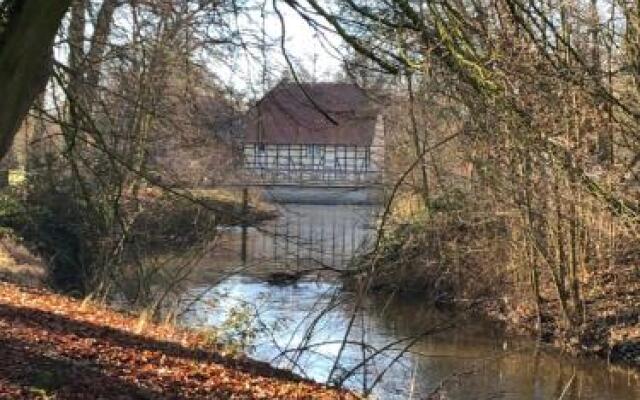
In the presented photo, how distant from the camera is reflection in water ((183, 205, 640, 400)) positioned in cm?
965

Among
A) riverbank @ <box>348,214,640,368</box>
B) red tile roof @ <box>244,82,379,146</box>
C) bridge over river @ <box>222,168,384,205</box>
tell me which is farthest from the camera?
riverbank @ <box>348,214,640,368</box>

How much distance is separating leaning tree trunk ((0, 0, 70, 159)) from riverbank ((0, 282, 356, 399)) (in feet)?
5.88

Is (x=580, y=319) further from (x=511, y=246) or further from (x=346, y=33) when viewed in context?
(x=346, y=33)

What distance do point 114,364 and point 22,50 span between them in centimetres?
304

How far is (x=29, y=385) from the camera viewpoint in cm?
545

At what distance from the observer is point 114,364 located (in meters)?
6.55

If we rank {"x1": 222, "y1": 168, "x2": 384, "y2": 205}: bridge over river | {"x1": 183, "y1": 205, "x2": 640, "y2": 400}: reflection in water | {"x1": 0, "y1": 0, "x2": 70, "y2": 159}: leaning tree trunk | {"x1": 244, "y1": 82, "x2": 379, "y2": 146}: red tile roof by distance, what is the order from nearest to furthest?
{"x1": 0, "y1": 0, "x2": 70, "y2": 159}: leaning tree trunk → {"x1": 244, "y1": 82, "x2": 379, "y2": 146}: red tile roof → {"x1": 183, "y1": 205, "x2": 640, "y2": 400}: reflection in water → {"x1": 222, "y1": 168, "x2": 384, "y2": 205}: bridge over river

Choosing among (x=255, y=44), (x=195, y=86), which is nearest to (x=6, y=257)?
(x=195, y=86)

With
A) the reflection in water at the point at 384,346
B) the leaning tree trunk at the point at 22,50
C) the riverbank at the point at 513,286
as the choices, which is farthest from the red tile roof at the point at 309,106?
the riverbank at the point at 513,286

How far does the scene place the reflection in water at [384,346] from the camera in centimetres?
965

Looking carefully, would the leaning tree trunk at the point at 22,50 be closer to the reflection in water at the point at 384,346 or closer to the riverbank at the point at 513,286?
the reflection in water at the point at 384,346

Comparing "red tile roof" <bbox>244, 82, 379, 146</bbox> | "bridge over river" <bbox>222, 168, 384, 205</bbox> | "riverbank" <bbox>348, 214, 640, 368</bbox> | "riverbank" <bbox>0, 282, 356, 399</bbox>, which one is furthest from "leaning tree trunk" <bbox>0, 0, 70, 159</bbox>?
"riverbank" <bbox>348, 214, 640, 368</bbox>

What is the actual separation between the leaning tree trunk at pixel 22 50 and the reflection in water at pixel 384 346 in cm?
452

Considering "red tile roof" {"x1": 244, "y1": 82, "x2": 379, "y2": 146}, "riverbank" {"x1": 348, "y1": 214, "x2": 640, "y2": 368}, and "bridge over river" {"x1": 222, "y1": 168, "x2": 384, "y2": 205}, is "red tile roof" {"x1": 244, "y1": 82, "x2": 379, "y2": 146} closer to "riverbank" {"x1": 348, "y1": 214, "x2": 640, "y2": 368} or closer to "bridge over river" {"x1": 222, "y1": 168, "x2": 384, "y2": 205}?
"bridge over river" {"x1": 222, "y1": 168, "x2": 384, "y2": 205}
